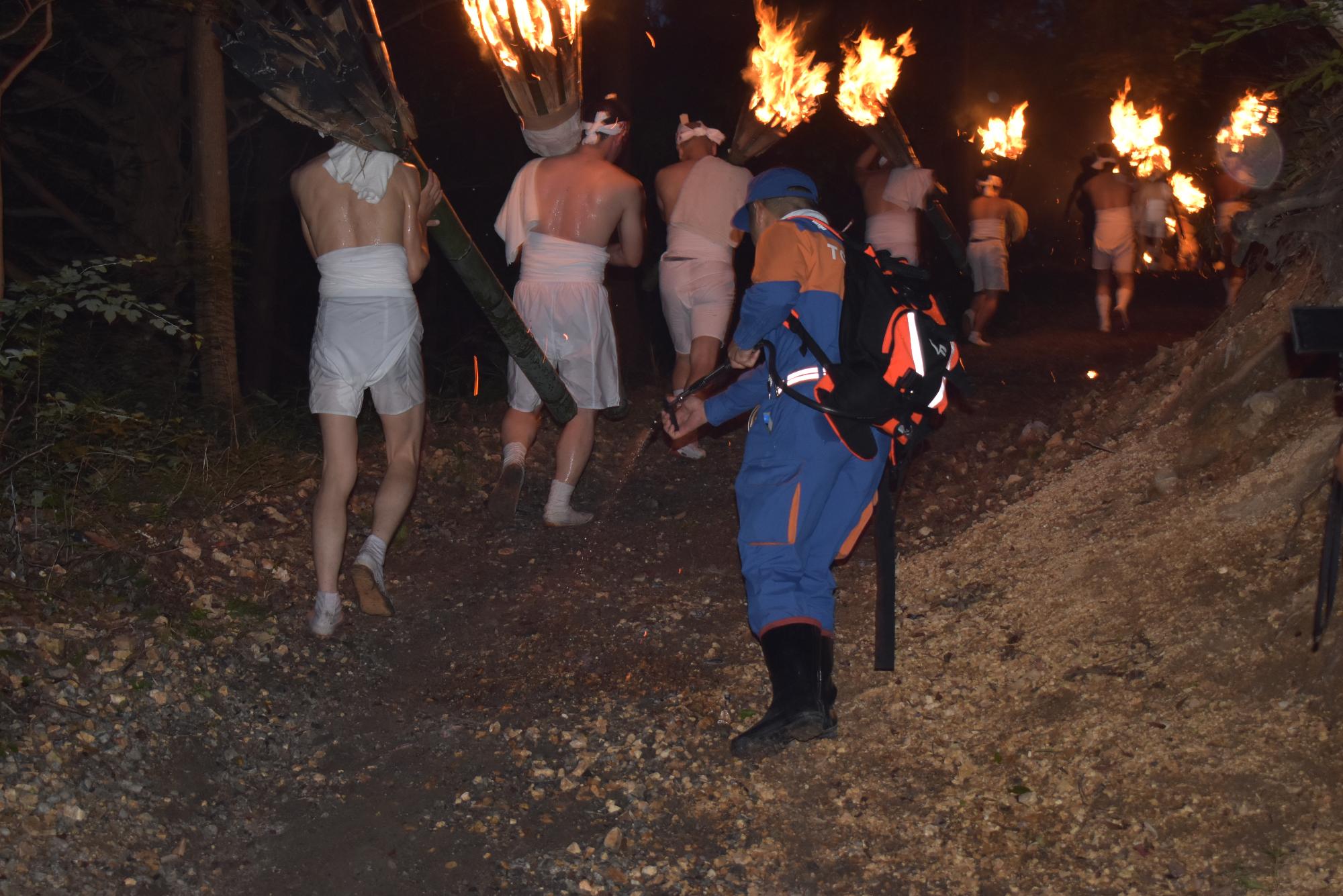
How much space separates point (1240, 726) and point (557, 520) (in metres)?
3.89

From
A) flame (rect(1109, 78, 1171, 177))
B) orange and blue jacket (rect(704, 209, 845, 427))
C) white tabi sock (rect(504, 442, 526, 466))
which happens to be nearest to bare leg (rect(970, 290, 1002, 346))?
flame (rect(1109, 78, 1171, 177))

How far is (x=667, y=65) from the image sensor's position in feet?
53.7

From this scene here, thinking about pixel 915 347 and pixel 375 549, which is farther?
pixel 375 549

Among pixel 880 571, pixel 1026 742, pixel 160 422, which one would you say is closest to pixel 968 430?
pixel 880 571

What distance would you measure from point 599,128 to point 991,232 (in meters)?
5.94

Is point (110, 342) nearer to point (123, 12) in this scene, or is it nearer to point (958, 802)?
point (123, 12)

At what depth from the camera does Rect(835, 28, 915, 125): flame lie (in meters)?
9.56

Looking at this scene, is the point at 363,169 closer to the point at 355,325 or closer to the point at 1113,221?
the point at 355,325

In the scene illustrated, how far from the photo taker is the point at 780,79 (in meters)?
8.39

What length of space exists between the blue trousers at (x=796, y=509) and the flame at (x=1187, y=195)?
1071cm

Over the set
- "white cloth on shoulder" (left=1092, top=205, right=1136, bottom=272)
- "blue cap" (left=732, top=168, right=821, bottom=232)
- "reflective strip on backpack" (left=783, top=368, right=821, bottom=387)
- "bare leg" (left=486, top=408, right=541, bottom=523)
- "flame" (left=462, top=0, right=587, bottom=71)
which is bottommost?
"bare leg" (left=486, top=408, right=541, bottom=523)

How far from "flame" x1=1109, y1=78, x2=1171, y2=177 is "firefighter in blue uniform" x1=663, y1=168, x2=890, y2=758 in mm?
8904

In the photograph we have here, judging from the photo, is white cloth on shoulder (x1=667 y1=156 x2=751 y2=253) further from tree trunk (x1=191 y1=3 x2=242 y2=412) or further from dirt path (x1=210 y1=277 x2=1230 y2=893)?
tree trunk (x1=191 y1=3 x2=242 y2=412)

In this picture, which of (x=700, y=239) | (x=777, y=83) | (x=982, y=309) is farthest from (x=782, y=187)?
(x=982, y=309)
